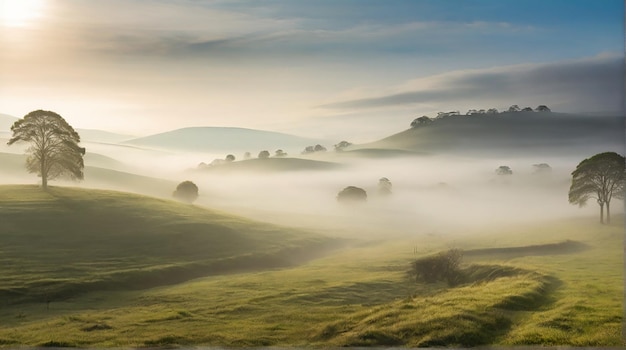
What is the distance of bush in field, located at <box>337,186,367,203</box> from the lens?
9588 centimetres

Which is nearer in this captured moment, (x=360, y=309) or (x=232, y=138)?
(x=360, y=309)

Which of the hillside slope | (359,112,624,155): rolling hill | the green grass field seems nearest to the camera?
the green grass field

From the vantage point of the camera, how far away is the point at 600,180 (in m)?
63.0

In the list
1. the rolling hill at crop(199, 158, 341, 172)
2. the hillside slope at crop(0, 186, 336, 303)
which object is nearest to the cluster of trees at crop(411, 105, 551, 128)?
the hillside slope at crop(0, 186, 336, 303)

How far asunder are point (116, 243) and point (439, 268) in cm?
3406

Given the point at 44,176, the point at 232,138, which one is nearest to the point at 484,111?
the point at 232,138

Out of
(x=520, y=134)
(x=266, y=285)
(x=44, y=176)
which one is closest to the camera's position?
(x=266, y=285)

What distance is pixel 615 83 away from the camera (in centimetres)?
3350

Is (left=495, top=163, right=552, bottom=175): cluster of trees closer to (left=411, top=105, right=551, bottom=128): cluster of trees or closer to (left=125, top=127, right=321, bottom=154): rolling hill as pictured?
(left=411, top=105, right=551, bottom=128): cluster of trees

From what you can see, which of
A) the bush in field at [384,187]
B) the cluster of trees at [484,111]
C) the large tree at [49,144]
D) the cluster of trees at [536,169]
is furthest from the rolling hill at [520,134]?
the large tree at [49,144]

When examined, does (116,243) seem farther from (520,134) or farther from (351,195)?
(351,195)

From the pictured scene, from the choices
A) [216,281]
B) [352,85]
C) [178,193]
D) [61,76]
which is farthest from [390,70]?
[178,193]

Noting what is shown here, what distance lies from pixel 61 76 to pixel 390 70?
20.3 metres

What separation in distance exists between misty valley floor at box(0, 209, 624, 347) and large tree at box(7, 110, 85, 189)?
2992 centimetres
